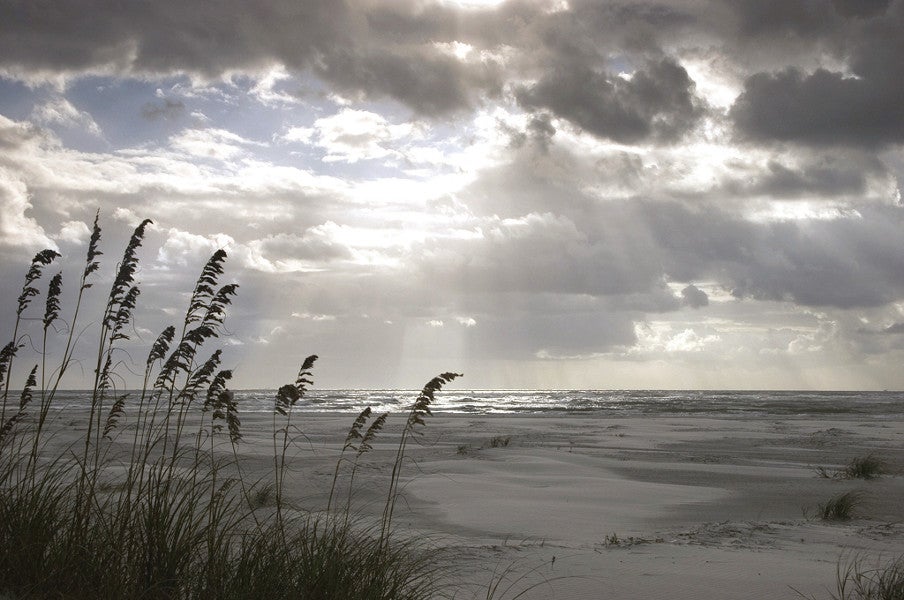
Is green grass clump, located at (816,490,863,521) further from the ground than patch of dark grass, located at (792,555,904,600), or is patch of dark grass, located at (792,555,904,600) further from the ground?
patch of dark grass, located at (792,555,904,600)

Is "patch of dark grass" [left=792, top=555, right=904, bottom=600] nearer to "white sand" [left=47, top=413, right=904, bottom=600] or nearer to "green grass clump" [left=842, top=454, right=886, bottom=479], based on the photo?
"white sand" [left=47, top=413, right=904, bottom=600]

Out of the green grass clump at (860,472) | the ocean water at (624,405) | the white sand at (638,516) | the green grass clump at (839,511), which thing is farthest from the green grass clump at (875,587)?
the ocean water at (624,405)

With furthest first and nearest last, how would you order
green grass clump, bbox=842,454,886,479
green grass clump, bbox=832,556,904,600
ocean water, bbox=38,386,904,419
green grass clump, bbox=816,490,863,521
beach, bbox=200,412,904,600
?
1. ocean water, bbox=38,386,904,419
2. green grass clump, bbox=842,454,886,479
3. green grass clump, bbox=816,490,863,521
4. beach, bbox=200,412,904,600
5. green grass clump, bbox=832,556,904,600

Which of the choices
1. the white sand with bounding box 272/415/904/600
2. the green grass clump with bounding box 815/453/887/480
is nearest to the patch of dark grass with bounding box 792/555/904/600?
the white sand with bounding box 272/415/904/600

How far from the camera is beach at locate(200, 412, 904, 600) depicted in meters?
5.59

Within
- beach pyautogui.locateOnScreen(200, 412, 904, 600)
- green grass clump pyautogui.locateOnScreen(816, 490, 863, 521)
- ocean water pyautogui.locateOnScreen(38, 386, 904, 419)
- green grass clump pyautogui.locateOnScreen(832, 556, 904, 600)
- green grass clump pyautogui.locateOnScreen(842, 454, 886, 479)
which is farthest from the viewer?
ocean water pyautogui.locateOnScreen(38, 386, 904, 419)

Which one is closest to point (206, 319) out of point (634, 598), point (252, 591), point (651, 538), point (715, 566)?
point (252, 591)

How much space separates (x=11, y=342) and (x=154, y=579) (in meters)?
2.08

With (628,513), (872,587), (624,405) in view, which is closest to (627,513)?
(628,513)

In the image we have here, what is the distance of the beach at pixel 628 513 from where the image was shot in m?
5.59

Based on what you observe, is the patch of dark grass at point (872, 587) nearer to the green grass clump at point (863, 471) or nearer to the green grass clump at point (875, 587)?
the green grass clump at point (875, 587)

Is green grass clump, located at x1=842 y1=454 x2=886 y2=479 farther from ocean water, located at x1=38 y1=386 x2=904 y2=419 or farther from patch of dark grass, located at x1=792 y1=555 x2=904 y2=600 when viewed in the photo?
ocean water, located at x1=38 y1=386 x2=904 y2=419

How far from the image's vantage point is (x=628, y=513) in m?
9.18

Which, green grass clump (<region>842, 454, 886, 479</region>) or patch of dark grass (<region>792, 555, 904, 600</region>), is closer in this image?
patch of dark grass (<region>792, 555, 904, 600</region>)
